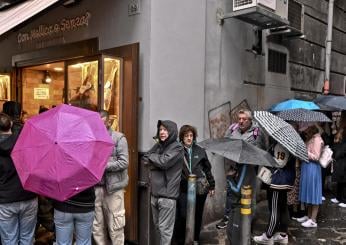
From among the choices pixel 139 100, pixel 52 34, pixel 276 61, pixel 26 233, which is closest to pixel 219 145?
pixel 139 100

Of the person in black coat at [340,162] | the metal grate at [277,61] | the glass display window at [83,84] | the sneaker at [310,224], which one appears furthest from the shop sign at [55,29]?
the person in black coat at [340,162]

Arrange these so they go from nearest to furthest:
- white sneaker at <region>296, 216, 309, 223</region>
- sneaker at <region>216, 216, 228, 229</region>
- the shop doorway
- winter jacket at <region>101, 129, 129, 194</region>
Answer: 1. winter jacket at <region>101, 129, 129, 194</region>
2. the shop doorway
3. sneaker at <region>216, 216, 228, 229</region>
4. white sneaker at <region>296, 216, 309, 223</region>

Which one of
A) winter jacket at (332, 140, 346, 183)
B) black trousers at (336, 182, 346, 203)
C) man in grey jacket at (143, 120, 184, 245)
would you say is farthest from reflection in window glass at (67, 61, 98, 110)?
black trousers at (336, 182, 346, 203)

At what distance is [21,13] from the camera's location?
16.4ft

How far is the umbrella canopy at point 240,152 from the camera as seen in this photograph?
13.3 ft

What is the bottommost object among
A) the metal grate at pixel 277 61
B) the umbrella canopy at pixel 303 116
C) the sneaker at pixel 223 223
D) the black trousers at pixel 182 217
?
the sneaker at pixel 223 223

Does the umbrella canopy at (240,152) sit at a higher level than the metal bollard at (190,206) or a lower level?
higher

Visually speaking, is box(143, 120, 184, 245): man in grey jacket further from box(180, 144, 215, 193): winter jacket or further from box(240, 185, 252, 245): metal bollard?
box(240, 185, 252, 245): metal bollard

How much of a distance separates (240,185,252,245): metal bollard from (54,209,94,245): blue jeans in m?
1.64

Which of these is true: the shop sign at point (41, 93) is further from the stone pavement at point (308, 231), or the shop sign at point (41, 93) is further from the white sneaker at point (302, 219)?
the white sneaker at point (302, 219)

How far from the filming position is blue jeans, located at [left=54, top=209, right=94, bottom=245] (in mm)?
3613

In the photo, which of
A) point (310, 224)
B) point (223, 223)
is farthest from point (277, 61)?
point (223, 223)

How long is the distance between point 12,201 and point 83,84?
2.30 meters

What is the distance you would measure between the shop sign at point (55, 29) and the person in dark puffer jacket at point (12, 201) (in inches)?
107
